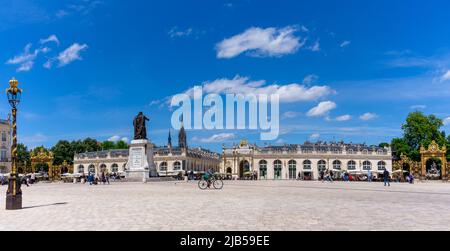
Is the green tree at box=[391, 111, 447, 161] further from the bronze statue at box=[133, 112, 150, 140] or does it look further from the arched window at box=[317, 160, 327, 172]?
the bronze statue at box=[133, 112, 150, 140]

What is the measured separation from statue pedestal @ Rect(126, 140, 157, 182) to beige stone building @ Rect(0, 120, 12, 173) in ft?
139

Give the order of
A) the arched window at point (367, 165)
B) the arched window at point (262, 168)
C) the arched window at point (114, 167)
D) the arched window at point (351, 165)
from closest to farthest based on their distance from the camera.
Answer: the arched window at point (351, 165), the arched window at point (262, 168), the arched window at point (367, 165), the arched window at point (114, 167)

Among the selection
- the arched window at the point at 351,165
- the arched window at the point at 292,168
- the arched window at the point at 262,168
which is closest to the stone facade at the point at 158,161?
the arched window at the point at 262,168

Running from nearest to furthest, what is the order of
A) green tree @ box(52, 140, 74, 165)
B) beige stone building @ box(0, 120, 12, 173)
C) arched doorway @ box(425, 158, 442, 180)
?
arched doorway @ box(425, 158, 442, 180) < beige stone building @ box(0, 120, 12, 173) < green tree @ box(52, 140, 74, 165)

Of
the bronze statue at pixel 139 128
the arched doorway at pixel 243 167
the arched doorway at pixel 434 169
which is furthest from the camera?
the arched doorway at pixel 243 167

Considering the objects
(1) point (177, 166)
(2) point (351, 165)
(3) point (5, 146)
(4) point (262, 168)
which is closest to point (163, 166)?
(1) point (177, 166)

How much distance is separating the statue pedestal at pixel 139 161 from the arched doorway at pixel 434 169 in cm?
4187

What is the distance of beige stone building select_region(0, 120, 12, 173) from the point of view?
79.0 meters

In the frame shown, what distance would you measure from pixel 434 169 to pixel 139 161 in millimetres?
59192

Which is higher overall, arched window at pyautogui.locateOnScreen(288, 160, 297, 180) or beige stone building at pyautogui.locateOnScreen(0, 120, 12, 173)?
beige stone building at pyautogui.locateOnScreen(0, 120, 12, 173)

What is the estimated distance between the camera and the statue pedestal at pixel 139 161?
46.7m

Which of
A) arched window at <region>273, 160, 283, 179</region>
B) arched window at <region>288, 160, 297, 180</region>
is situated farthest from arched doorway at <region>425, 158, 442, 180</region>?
arched window at <region>273, 160, 283, 179</region>

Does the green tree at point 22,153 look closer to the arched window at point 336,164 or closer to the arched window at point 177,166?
the arched window at point 177,166
